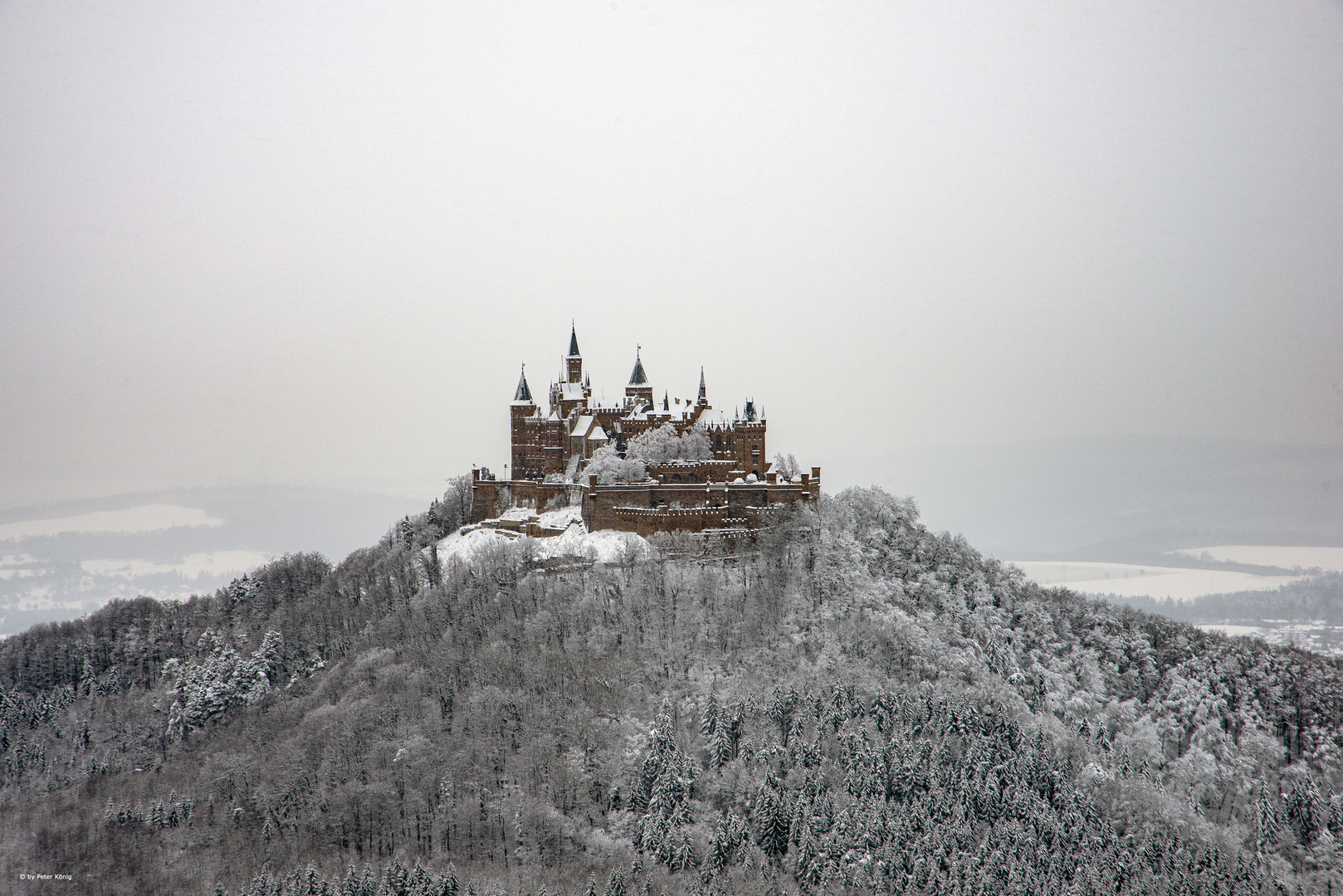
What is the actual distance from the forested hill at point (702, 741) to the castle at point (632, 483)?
2.81m

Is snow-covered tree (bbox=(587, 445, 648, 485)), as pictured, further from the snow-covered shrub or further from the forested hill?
the snow-covered shrub

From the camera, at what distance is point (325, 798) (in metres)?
65.1

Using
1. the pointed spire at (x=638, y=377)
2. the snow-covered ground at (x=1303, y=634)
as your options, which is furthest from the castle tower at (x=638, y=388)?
the snow-covered ground at (x=1303, y=634)

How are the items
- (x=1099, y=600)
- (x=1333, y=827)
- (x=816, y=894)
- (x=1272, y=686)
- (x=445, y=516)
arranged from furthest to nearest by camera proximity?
(x=445, y=516), (x=1099, y=600), (x=1272, y=686), (x=1333, y=827), (x=816, y=894)

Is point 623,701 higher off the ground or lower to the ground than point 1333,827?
higher

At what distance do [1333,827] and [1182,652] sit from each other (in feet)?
50.3

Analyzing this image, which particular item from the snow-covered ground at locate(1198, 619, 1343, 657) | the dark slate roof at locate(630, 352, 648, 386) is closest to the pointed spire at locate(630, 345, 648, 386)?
the dark slate roof at locate(630, 352, 648, 386)

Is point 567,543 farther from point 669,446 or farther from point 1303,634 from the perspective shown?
point 1303,634

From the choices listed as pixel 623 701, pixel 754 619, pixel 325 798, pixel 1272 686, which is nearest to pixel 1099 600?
pixel 1272 686

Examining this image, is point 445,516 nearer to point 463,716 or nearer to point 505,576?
point 505,576

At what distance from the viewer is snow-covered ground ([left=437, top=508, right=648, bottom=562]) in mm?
78188

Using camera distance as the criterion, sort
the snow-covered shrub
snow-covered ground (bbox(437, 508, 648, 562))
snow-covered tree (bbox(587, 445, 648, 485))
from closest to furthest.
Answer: the snow-covered shrub < snow-covered ground (bbox(437, 508, 648, 562)) < snow-covered tree (bbox(587, 445, 648, 485))

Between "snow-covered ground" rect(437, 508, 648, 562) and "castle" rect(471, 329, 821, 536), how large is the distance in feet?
3.12

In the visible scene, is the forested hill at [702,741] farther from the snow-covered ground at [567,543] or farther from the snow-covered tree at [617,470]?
the snow-covered tree at [617,470]
